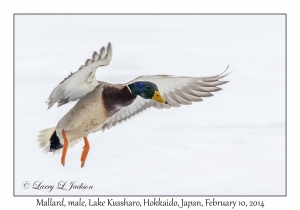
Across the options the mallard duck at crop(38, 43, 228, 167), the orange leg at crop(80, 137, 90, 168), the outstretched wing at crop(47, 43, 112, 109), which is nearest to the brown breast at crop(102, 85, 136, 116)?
the mallard duck at crop(38, 43, 228, 167)

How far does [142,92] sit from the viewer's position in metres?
4.72

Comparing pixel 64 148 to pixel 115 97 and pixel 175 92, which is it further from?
pixel 175 92

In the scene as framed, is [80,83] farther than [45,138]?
No

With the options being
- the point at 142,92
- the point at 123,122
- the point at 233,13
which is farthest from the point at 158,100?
the point at 233,13

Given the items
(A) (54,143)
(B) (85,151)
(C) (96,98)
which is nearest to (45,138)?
(A) (54,143)

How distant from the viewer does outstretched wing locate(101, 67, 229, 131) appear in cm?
496

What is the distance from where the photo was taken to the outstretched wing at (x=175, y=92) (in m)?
4.96

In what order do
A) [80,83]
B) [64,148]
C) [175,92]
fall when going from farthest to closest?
[175,92] → [64,148] → [80,83]

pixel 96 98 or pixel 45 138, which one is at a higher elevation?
pixel 96 98

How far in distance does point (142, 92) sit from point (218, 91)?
73cm

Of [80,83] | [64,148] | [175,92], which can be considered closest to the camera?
[80,83]

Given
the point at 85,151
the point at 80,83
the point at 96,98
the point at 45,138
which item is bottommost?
the point at 85,151

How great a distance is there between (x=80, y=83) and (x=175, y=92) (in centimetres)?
90

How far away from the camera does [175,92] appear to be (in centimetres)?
506
